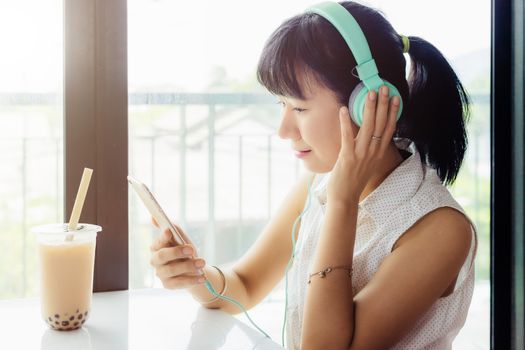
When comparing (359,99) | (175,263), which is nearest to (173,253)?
(175,263)

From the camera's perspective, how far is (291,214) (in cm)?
129

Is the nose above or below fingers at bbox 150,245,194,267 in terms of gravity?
above

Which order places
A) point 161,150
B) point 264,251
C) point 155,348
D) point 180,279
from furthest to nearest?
point 161,150
point 264,251
point 180,279
point 155,348

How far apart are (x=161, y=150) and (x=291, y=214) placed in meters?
0.81

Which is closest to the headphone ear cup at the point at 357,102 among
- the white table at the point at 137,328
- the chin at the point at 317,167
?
the chin at the point at 317,167

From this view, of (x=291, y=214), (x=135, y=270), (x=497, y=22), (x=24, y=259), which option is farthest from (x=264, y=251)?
(x=497, y=22)

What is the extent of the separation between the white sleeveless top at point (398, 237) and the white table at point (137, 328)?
0.21 m

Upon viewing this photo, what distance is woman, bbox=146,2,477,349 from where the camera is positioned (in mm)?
937

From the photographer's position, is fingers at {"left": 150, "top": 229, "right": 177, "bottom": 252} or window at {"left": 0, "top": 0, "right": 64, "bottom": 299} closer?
fingers at {"left": 150, "top": 229, "right": 177, "bottom": 252}

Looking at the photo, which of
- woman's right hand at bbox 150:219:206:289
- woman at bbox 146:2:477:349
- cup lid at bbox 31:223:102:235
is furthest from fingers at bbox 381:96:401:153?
cup lid at bbox 31:223:102:235

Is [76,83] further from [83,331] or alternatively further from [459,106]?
[459,106]

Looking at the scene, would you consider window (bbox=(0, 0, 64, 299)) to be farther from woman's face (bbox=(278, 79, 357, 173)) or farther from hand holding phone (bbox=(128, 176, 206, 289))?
woman's face (bbox=(278, 79, 357, 173))

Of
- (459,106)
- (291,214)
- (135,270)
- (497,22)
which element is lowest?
(135,270)

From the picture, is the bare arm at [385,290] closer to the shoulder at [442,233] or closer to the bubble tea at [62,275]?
the shoulder at [442,233]
